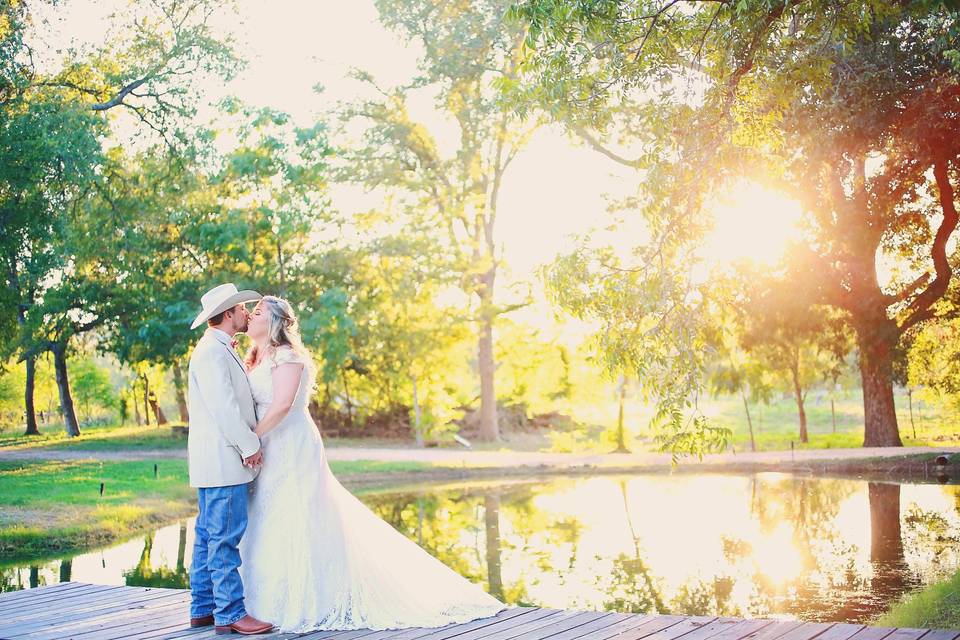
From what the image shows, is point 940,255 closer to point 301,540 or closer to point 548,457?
point 548,457

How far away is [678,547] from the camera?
46.6 ft

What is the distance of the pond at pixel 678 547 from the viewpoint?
10914 mm

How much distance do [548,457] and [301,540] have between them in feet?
72.1

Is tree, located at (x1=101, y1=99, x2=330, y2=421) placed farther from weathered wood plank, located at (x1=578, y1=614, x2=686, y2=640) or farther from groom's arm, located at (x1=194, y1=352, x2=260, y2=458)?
weathered wood plank, located at (x1=578, y1=614, x2=686, y2=640)

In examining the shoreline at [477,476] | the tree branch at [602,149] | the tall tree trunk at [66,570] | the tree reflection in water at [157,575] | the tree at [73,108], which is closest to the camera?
the tree reflection in water at [157,575]

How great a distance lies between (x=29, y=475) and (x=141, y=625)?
1729 centimetres

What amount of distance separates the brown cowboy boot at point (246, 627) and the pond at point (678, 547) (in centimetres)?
477

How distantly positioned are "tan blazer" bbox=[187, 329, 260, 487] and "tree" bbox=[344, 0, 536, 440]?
23.5 metres

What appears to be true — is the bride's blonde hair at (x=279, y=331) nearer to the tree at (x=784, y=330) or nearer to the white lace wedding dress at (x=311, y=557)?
the white lace wedding dress at (x=311, y=557)

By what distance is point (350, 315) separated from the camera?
32156mm

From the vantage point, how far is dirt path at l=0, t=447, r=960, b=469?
23.7m

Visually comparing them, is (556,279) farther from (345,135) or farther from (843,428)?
(843,428)

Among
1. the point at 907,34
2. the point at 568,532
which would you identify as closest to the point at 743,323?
the point at 907,34

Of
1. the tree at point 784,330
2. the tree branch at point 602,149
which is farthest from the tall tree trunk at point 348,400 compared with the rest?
the tree at point 784,330
